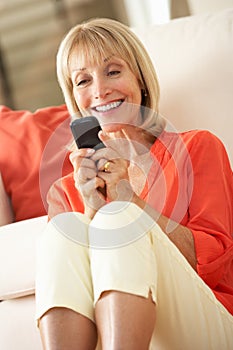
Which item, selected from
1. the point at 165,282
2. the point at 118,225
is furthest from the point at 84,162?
the point at 165,282

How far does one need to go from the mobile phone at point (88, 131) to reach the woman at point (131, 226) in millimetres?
23

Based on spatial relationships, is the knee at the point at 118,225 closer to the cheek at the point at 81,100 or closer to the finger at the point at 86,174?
the finger at the point at 86,174

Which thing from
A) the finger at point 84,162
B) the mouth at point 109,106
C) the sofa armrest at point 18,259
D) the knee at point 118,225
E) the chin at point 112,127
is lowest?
the sofa armrest at point 18,259

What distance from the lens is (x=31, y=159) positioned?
1.94 m

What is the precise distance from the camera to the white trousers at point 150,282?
117 centimetres

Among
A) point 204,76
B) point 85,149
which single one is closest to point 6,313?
point 85,149

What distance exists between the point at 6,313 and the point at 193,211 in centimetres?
45

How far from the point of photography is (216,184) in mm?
1403

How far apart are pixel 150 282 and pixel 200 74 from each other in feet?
2.64

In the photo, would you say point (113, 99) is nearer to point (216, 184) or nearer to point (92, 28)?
point (92, 28)

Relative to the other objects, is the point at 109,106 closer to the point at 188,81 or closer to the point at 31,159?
the point at 188,81

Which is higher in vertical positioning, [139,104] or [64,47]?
[64,47]

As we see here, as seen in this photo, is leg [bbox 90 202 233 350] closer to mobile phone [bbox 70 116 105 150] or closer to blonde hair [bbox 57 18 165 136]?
mobile phone [bbox 70 116 105 150]

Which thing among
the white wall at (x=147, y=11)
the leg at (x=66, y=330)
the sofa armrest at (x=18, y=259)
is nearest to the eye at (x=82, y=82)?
the sofa armrest at (x=18, y=259)
